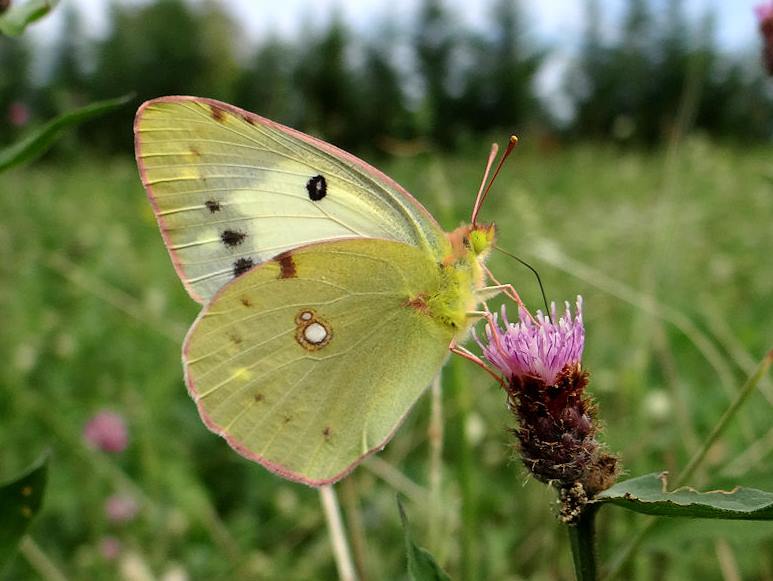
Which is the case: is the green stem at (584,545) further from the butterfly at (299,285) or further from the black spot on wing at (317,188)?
the black spot on wing at (317,188)

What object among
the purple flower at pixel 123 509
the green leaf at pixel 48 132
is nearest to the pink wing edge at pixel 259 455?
the green leaf at pixel 48 132

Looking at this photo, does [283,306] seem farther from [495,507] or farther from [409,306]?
[495,507]

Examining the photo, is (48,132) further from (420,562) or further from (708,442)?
(708,442)

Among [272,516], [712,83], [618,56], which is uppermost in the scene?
[712,83]

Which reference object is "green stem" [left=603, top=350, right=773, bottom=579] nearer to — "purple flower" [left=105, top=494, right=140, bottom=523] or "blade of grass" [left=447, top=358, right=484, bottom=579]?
"blade of grass" [left=447, top=358, right=484, bottom=579]

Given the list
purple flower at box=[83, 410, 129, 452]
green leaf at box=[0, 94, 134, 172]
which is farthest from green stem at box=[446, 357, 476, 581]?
purple flower at box=[83, 410, 129, 452]

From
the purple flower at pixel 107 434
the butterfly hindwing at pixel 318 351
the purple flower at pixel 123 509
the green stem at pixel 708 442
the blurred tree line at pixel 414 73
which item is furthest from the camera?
the blurred tree line at pixel 414 73

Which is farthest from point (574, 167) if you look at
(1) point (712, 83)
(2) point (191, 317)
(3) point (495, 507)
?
(1) point (712, 83)
